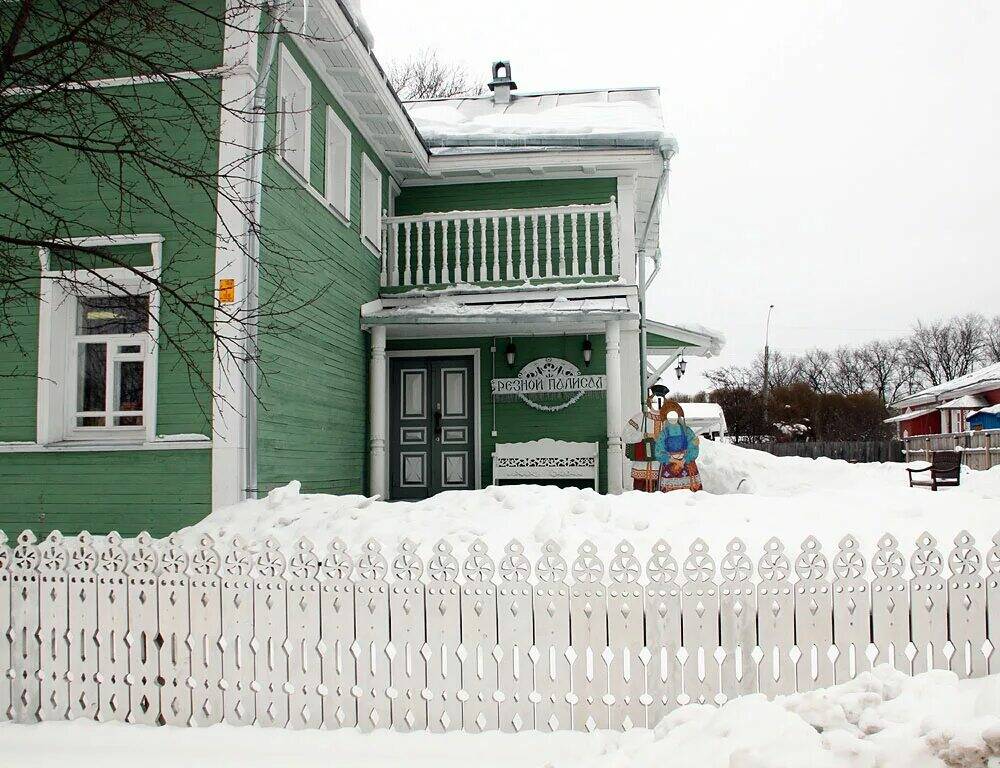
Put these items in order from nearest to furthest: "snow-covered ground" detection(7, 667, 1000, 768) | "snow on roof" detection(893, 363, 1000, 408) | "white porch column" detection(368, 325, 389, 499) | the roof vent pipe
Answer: "snow-covered ground" detection(7, 667, 1000, 768) → "white porch column" detection(368, 325, 389, 499) → the roof vent pipe → "snow on roof" detection(893, 363, 1000, 408)

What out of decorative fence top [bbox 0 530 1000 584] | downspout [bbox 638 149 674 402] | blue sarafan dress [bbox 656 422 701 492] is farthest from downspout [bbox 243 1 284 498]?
downspout [bbox 638 149 674 402]

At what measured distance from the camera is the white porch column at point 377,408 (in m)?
11.1

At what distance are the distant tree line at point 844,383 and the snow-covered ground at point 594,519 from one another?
1496 inches

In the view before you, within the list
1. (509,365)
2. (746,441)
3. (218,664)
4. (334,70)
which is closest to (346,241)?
(334,70)

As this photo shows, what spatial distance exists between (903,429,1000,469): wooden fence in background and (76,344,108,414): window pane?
17.9 meters

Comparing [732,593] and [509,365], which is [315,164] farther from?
[732,593]

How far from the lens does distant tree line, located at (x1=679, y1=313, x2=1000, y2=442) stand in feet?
148

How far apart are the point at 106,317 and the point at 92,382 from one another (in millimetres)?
639

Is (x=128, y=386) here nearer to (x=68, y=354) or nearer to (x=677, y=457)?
(x=68, y=354)

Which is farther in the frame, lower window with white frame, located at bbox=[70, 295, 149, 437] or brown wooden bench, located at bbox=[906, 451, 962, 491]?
brown wooden bench, located at bbox=[906, 451, 962, 491]

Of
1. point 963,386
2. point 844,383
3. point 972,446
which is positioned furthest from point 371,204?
point 844,383

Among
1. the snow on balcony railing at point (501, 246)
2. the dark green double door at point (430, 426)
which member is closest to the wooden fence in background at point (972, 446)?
the snow on balcony railing at point (501, 246)

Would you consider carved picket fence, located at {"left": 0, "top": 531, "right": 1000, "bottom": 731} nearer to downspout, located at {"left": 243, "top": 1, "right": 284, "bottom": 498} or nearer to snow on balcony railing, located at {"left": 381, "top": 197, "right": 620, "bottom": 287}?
downspout, located at {"left": 243, "top": 1, "right": 284, "bottom": 498}

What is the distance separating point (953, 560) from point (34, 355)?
7.72 meters
